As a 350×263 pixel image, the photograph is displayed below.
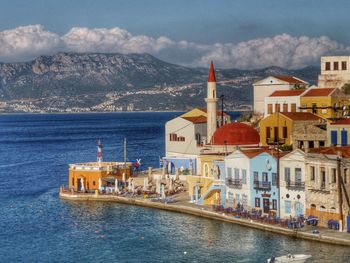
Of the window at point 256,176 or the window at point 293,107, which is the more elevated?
the window at point 293,107

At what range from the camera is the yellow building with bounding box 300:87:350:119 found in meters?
67.6

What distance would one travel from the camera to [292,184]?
49719mm

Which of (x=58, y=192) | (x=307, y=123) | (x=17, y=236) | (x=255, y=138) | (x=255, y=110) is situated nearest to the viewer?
(x=17, y=236)

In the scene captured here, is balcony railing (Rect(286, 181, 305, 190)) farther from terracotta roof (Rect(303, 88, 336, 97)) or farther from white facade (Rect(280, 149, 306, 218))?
terracotta roof (Rect(303, 88, 336, 97))

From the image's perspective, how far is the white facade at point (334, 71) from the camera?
260 feet

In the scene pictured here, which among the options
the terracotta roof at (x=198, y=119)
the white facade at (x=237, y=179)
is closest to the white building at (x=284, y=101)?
the terracotta roof at (x=198, y=119)

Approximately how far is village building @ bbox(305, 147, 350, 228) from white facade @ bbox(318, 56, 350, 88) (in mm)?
32052

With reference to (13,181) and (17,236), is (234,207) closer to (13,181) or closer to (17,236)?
(17,236)

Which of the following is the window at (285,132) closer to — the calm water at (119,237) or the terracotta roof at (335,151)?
the calm water at (119,237)

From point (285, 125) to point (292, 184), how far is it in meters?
13.7

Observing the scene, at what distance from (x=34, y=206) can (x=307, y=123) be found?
2474 cm

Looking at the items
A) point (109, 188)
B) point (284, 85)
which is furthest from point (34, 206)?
point (284, 85)

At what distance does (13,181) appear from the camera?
87688 millimetres

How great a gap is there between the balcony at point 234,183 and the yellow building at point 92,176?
17.7 m
